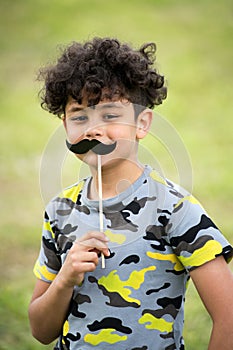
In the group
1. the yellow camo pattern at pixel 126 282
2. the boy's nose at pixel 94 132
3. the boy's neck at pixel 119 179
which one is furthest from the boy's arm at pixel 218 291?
the boy's nose at pixel 94 132

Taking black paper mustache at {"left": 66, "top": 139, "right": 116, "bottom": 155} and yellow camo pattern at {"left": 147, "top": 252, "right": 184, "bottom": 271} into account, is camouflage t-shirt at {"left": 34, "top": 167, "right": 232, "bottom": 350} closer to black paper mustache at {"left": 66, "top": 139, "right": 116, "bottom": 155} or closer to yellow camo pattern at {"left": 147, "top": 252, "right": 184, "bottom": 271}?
yellow camo pattern at {"left": 147, "top": 252, "right": 184, "bottom": 271}

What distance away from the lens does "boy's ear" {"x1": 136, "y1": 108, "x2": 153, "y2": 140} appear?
1850mm

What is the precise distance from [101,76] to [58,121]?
4689 mm

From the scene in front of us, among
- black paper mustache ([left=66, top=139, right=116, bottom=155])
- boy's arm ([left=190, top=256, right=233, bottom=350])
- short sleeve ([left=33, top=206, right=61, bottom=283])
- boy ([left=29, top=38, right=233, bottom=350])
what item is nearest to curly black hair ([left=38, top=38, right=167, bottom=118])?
boy ([left=29, top=38, right=233, bottom=350])

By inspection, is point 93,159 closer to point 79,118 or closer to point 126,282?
point 79,118

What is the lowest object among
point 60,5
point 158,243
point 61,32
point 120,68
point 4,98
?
point 158,243

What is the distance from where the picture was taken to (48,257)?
1992 millimetres

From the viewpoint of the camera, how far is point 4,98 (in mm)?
7383

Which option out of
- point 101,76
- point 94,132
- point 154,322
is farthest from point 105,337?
point 101,76

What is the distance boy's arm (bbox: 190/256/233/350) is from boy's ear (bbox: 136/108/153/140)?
33 cm

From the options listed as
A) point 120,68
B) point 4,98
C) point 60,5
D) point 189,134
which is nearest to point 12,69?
point 4,98

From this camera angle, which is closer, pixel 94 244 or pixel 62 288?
pixel 94 244

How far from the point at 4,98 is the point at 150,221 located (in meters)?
5.73

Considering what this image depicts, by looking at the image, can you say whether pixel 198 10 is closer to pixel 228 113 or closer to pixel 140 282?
pixel 228 113
